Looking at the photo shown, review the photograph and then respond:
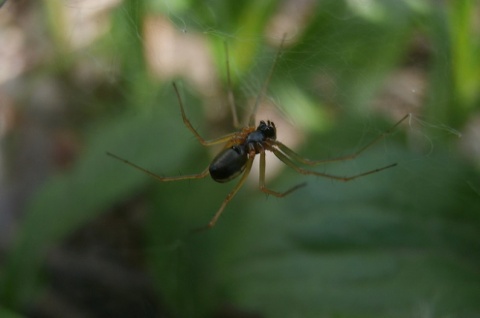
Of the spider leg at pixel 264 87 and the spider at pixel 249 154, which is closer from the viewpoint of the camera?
the spider at pixel 249 154

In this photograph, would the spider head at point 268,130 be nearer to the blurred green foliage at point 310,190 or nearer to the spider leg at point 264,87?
the spider leg at point 264,87

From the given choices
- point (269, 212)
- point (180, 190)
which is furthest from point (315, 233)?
point (180, 190)

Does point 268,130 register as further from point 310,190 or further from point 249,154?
point 310,190

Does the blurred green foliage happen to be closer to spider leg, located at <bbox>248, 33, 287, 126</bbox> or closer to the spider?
spider leg, located at <bbox>248, 33, 287, 126</bbox>

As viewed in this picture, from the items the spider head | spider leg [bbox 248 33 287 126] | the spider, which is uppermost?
spider leg [bbox 248 33 287 126]

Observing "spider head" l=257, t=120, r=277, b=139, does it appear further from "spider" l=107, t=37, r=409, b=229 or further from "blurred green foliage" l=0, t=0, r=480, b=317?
"blurred green foliage" l=0, t=0, r=480, b=317

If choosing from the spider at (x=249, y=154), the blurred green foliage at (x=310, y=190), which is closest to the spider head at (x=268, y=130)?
the spider at (x=249, y=154)

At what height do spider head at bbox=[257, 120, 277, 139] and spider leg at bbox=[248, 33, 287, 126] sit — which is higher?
spider leg at bbox=[248, 33, 287, 126]

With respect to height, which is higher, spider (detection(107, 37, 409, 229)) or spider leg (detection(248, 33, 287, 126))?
spider leg (detection(248, 33, 287, 126))

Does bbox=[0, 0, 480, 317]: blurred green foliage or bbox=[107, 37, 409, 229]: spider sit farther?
bbox=[0, 0, 480, 317]: blurred green foliage

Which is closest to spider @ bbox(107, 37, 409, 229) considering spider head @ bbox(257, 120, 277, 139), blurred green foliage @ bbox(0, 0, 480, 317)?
spider head @ bbox(257, 120, 277, 139)
